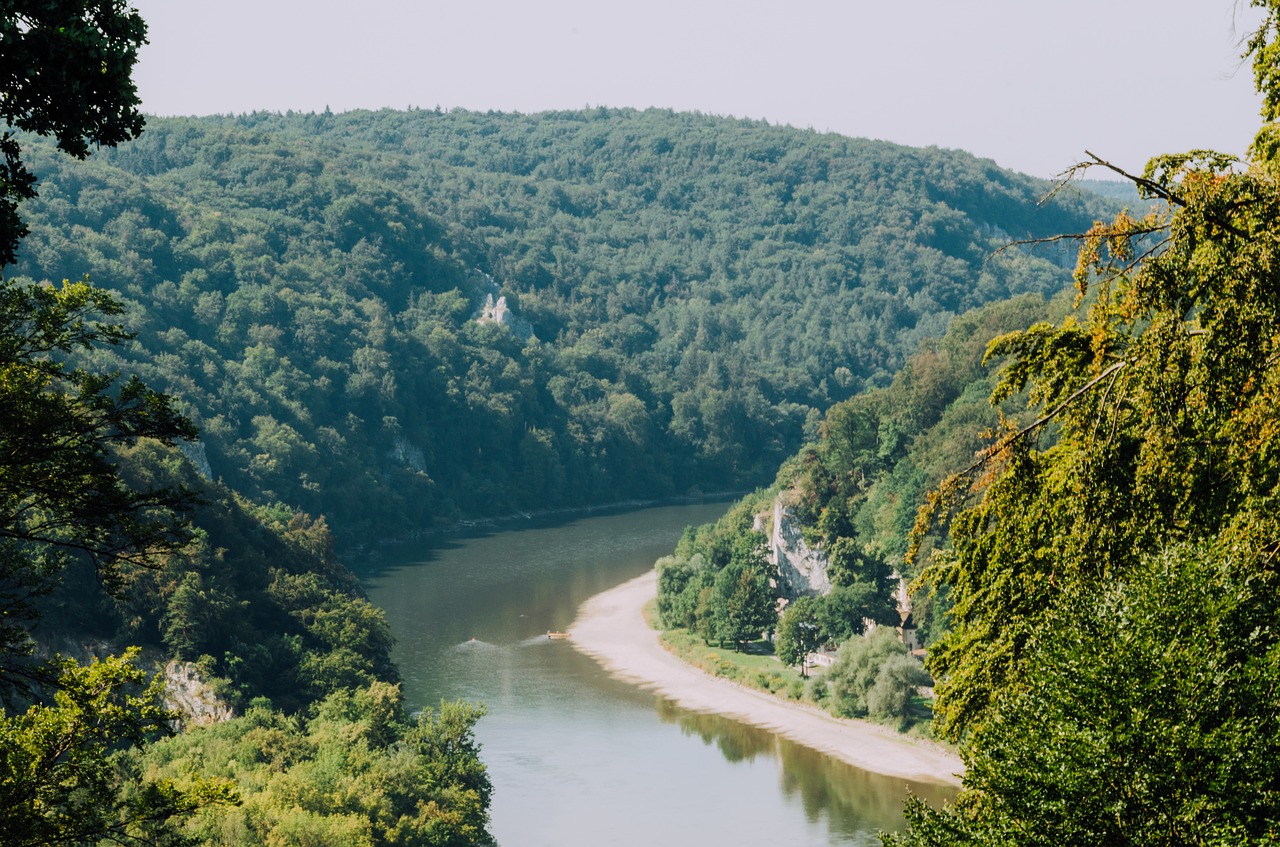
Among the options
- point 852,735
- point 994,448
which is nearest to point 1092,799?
point 994,448

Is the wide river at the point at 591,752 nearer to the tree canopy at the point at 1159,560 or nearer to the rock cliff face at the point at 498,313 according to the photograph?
the tree canopy at the point at 1159,560

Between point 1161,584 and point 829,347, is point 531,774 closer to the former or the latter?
point 1161,584

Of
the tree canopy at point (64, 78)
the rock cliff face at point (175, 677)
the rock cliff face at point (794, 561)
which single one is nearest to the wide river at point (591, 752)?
the rock cliff face at point (175, 677)

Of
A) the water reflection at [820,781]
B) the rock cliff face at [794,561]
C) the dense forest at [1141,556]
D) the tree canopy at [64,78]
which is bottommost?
the water reflection at [820,781]

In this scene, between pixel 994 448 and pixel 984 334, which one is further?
pixel 984 334

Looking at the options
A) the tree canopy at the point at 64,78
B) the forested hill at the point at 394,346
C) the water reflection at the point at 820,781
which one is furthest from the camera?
the forested hill at the point at 394,346
